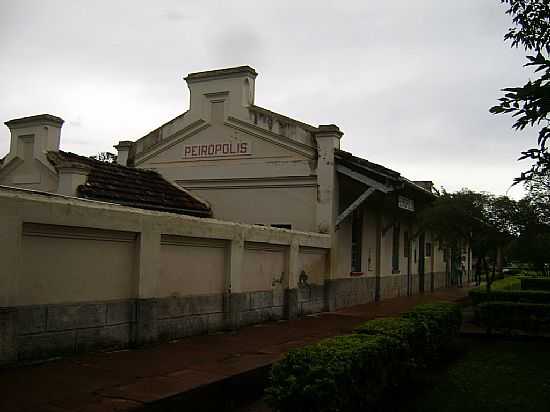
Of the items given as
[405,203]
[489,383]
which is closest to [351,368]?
[489,383]

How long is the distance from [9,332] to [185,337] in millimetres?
3543

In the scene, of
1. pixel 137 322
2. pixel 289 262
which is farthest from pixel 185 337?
pixel 289 262

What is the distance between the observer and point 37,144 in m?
14.2

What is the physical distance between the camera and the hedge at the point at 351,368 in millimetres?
5102

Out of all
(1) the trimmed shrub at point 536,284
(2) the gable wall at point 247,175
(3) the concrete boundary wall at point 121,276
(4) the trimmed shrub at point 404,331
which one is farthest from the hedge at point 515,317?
(1) the trimmed shrub at point 536,284

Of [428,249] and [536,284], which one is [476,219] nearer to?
[428,249]

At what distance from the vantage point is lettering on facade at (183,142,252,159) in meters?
16.5

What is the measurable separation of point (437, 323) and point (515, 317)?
16.0ft

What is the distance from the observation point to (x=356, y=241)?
17.8 metres

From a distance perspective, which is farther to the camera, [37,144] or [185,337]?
[37,144]

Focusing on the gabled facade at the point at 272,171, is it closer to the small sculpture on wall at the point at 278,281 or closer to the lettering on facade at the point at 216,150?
the lettering on facade at the point at 216,150

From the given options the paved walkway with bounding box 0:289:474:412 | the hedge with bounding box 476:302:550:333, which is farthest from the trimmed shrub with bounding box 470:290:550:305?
the paved walkway with bounding box 0:289:474:412

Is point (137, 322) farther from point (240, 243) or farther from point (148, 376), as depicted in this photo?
point (240, 243)

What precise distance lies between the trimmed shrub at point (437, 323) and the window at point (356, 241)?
6.24 meters
